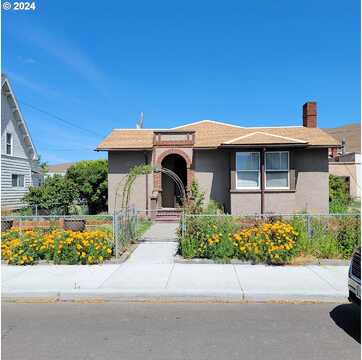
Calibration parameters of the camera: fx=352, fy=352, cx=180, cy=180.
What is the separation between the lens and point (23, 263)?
8.56 metres

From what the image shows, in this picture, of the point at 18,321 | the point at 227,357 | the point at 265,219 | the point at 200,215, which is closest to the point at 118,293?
the point at 18,321

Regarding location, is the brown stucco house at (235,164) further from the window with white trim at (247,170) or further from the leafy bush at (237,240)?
the leafy bush at (237,240)

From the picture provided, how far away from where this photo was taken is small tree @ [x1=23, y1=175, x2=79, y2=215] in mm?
19319

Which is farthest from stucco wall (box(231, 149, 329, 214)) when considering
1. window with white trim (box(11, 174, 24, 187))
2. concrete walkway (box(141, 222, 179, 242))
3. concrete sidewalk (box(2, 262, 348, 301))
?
window with white trim (box(11, 174, 24, 187))

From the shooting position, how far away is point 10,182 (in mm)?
22656

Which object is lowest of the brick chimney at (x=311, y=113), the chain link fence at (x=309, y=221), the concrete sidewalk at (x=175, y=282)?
the concrete sidewalk at (x=175, y=282)

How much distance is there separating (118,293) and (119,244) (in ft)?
10.4

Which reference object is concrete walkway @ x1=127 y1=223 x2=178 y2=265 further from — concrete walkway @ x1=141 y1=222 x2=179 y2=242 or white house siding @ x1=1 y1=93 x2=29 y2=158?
white house siding @ x1=1 y1=93 x2=29 y2=158

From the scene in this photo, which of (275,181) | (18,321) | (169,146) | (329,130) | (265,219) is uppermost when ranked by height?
(329,130)

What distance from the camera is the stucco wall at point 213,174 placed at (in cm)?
1803

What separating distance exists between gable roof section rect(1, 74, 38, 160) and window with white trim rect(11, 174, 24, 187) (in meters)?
2.36

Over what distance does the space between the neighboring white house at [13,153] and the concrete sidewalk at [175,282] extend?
15.4 metres

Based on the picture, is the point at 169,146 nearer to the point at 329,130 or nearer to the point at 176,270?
the point at 176,270

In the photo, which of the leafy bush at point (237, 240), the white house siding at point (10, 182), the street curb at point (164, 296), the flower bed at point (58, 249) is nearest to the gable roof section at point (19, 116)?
the white house siding at point (10, 182)
